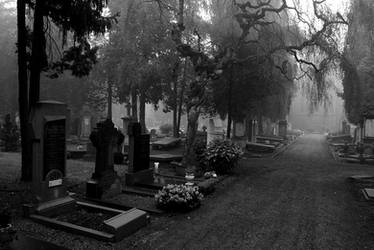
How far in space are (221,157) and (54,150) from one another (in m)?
7.15

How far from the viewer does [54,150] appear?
816 cm

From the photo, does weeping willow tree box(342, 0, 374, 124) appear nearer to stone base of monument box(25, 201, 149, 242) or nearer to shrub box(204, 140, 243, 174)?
shrub box(204, 140, 243, 174)

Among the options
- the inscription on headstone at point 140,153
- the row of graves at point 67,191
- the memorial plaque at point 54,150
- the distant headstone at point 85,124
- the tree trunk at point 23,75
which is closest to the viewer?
the row of graves at point 67,191

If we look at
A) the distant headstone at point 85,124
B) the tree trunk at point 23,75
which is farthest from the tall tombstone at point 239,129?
the distant headstone at point 85,124

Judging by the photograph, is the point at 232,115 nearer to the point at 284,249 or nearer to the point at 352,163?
the point at 352,163

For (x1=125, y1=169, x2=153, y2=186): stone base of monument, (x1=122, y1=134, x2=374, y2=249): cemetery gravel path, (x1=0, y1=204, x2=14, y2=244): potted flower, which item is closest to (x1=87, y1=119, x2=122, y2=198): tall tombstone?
(x1=125, y1=169, x2=153, y2=186): stone base of monument

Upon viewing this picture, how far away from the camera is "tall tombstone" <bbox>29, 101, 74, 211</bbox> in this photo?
777 centimetres

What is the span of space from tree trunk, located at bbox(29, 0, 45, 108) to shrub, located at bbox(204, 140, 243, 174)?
679cm

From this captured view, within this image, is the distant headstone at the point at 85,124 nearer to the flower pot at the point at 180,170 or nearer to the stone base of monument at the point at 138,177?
the flower pot at the point at 180,170

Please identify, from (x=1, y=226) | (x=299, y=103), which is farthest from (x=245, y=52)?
(x=299, y=103)

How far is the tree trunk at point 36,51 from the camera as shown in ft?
34.7

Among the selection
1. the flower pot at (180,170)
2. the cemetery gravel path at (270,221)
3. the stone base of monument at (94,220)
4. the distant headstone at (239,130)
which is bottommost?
the cemetery gravel path at (270,221)

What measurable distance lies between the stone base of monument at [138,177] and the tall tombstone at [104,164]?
103 cm

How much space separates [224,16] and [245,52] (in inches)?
132
